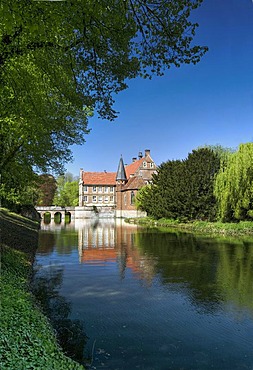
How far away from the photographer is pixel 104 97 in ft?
28.0

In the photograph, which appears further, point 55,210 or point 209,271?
point 55,210

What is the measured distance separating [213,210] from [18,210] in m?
19.5

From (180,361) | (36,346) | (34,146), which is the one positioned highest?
(34,146)

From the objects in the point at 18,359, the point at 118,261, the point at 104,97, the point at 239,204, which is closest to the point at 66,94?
the point at 104,97

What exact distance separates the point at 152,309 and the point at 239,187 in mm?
21049

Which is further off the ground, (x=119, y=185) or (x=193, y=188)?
(x=119, y=185)

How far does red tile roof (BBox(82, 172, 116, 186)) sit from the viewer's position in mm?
76938

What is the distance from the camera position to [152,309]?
329 inches

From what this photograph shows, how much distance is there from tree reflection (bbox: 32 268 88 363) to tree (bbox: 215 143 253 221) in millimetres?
19297

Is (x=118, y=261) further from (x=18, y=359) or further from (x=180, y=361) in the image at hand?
(x=18, y=359)

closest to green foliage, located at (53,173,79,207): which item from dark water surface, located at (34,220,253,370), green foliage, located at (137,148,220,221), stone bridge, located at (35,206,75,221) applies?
stone bridge, located at (35,206,75,221)

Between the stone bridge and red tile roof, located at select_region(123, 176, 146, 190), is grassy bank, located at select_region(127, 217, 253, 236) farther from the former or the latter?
the stone bridge

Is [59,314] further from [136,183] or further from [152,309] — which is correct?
[136,183]

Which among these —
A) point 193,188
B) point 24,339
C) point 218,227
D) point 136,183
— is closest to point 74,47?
point 24,339
